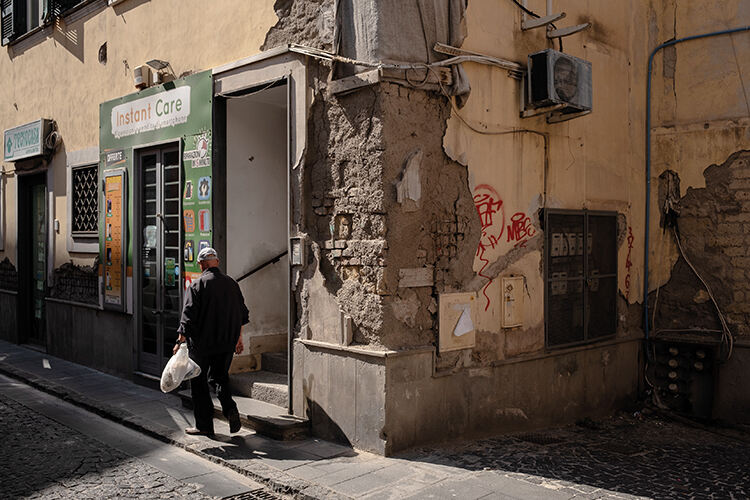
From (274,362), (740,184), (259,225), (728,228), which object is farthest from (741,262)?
(259,225)

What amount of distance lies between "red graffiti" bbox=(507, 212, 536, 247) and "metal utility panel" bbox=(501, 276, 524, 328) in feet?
1.28

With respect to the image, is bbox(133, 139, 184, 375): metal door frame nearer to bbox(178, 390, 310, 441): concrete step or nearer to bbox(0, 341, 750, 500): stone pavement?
bbox(0, 341, 750, 500): stone pavement

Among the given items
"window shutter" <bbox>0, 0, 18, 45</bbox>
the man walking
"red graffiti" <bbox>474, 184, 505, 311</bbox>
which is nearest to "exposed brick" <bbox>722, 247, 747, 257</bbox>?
"red graffiti" <bbox>474, 184, 505, 311</bbox>

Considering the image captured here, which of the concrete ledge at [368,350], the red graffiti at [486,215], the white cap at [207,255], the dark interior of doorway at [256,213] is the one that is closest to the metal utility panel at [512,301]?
the red graffiti at [486,215]

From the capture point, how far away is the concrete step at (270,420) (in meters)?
6.50

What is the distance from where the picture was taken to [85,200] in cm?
1088

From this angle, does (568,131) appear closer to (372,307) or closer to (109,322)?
(372,307)

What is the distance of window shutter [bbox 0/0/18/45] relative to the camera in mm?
12899

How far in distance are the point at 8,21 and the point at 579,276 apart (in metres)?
11.7

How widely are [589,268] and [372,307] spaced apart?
3.22 m

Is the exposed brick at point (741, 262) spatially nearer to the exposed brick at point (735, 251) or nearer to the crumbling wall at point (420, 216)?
the exposed brick at point (735, 251)

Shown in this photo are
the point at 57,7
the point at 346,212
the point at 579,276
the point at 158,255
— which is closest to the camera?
the point at 346,212

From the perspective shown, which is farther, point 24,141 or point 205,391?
point 24,141

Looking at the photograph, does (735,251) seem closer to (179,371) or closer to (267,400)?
(267,400)
